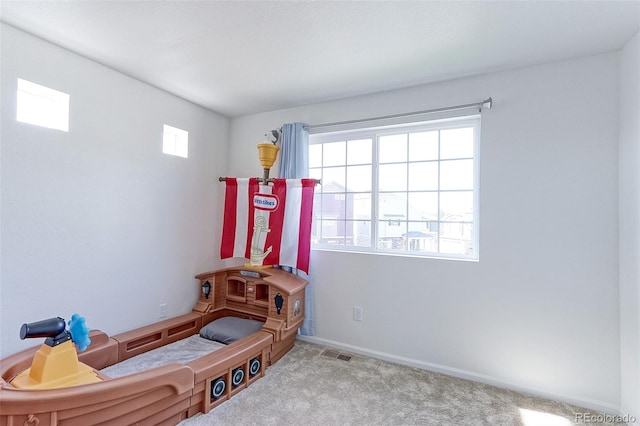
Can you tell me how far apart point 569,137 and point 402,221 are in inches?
51.2

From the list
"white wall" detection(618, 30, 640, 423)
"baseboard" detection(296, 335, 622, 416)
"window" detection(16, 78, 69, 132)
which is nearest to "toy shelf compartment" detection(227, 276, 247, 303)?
"baseboard" detection(296, 335, 622, 416)

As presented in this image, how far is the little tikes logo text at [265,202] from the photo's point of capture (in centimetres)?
278

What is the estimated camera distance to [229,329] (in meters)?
2.51

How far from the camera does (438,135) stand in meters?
2.45

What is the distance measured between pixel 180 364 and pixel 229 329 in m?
0.92

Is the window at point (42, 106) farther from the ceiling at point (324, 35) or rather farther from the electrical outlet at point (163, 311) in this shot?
the electrical outlet at point (163, 311)

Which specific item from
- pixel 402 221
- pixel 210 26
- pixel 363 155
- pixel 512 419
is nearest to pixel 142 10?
pixel 210 26

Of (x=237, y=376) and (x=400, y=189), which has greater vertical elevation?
(x=400, y=189)

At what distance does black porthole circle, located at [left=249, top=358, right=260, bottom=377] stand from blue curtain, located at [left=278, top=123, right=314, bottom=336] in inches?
28.1

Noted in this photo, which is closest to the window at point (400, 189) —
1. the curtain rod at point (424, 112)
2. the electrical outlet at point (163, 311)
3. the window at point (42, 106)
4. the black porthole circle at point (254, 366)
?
the curtain rod at point (424, 112)

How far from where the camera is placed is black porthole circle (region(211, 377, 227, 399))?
177 cm

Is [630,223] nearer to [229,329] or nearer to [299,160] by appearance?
[299,160]

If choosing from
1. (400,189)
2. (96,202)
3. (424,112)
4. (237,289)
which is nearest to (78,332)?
(96,202)

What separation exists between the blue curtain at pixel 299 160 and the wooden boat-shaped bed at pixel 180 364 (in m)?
0.11
